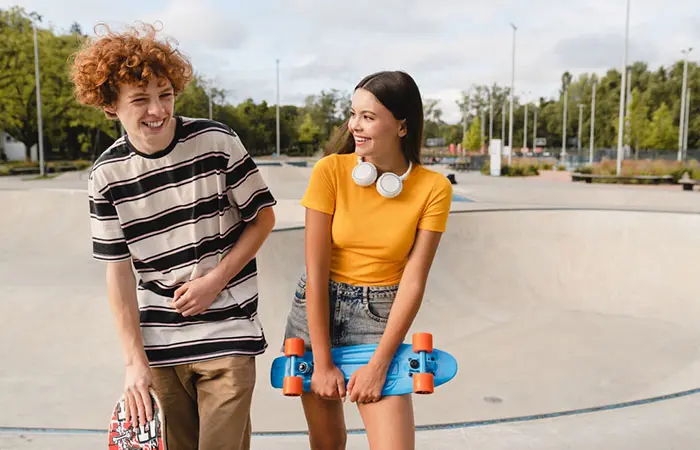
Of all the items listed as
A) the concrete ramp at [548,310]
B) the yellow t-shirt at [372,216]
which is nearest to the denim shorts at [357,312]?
the yellow t-shirt at [372,216]

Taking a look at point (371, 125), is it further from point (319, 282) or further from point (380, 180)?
point (319, 282)

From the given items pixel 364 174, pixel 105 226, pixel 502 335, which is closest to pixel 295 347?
pixel 364 174

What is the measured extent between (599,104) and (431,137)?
24312 millimetres

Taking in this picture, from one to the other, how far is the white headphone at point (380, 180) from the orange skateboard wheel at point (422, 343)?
444 millimetres

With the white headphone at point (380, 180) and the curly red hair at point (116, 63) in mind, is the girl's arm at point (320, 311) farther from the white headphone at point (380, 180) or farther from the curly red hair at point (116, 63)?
the curly red hair at point (116, 63)

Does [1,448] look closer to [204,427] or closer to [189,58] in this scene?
[204,427]

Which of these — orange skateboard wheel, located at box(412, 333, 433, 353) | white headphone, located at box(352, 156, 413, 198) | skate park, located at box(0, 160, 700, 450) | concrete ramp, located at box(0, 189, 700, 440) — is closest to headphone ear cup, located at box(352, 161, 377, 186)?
white headphone, located at box(352, 156, 413, 198)

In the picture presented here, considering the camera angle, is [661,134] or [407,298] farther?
[661,134]

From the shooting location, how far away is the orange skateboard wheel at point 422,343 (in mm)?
1879

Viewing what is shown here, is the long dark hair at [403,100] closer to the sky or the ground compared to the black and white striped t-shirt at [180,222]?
closer to the sky

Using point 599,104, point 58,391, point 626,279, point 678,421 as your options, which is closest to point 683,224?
point 626,279

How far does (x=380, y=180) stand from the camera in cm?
193

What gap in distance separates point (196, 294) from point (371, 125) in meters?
0.76

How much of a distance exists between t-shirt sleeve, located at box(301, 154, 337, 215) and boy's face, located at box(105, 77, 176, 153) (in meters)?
0.47
